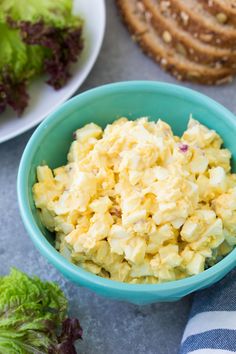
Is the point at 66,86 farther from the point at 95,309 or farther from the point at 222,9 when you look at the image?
the point at 95,309

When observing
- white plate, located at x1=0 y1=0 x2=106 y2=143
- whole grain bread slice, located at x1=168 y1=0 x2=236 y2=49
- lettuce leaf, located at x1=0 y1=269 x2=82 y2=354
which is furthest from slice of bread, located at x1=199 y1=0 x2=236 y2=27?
lettuce leaf, located at x1=0 y1=269 x2=82 y2=354

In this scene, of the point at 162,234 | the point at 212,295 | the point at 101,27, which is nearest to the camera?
the point at 162,234

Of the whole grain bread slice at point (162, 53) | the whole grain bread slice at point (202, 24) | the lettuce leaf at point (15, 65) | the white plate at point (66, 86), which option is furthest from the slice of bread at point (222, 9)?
the lettuce leaf at point (15, 65)

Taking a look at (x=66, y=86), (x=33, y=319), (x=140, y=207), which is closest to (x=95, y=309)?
(x=33, y=319)

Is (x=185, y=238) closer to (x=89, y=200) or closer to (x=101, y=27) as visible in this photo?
(x=89, y=200)

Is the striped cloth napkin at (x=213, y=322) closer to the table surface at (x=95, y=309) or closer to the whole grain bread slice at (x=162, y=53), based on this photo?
the table surface at (x=95, y=309)

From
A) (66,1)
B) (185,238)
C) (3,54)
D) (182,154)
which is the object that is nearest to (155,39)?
(66,1)
